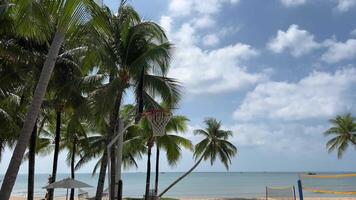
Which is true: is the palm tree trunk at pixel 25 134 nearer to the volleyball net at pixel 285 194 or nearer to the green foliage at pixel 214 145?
the volleyball net at pixel 285 194

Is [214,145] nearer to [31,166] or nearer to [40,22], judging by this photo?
[31,166]

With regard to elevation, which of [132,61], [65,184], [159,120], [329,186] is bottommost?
[65,184]

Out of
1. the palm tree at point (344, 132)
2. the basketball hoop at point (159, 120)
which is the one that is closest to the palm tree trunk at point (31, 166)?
the basketball hoop at point (159, 120)

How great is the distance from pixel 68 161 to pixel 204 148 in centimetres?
1132

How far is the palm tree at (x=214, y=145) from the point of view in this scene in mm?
36156

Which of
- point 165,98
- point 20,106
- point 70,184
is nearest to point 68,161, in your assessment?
point 70,184

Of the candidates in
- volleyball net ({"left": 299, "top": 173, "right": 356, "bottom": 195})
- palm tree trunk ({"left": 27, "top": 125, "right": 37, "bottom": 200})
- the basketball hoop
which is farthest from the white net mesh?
palm tree trunk ({"left": 27, "top": 125, "right": 37, "bottom": 200})

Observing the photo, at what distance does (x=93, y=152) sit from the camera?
A: 96.3ft

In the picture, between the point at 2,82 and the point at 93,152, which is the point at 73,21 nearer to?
the point at 2,82

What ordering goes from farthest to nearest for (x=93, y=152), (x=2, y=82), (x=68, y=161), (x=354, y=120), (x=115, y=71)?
(x=354, y=120)
(x=68, y=161)
(x=93, y=152)
(x=115, y=71)
(x=2, y=82)

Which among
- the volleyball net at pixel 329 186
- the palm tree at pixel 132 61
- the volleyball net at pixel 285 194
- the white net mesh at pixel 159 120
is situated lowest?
the volleyball net at pixel 285 194

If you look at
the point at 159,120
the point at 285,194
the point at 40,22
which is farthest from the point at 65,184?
the point at 285,194

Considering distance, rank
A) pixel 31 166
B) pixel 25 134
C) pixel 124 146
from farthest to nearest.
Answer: pixel 124 146 → pixel 31 166 → pixel 25 134

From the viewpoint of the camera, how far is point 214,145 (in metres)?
36.4
